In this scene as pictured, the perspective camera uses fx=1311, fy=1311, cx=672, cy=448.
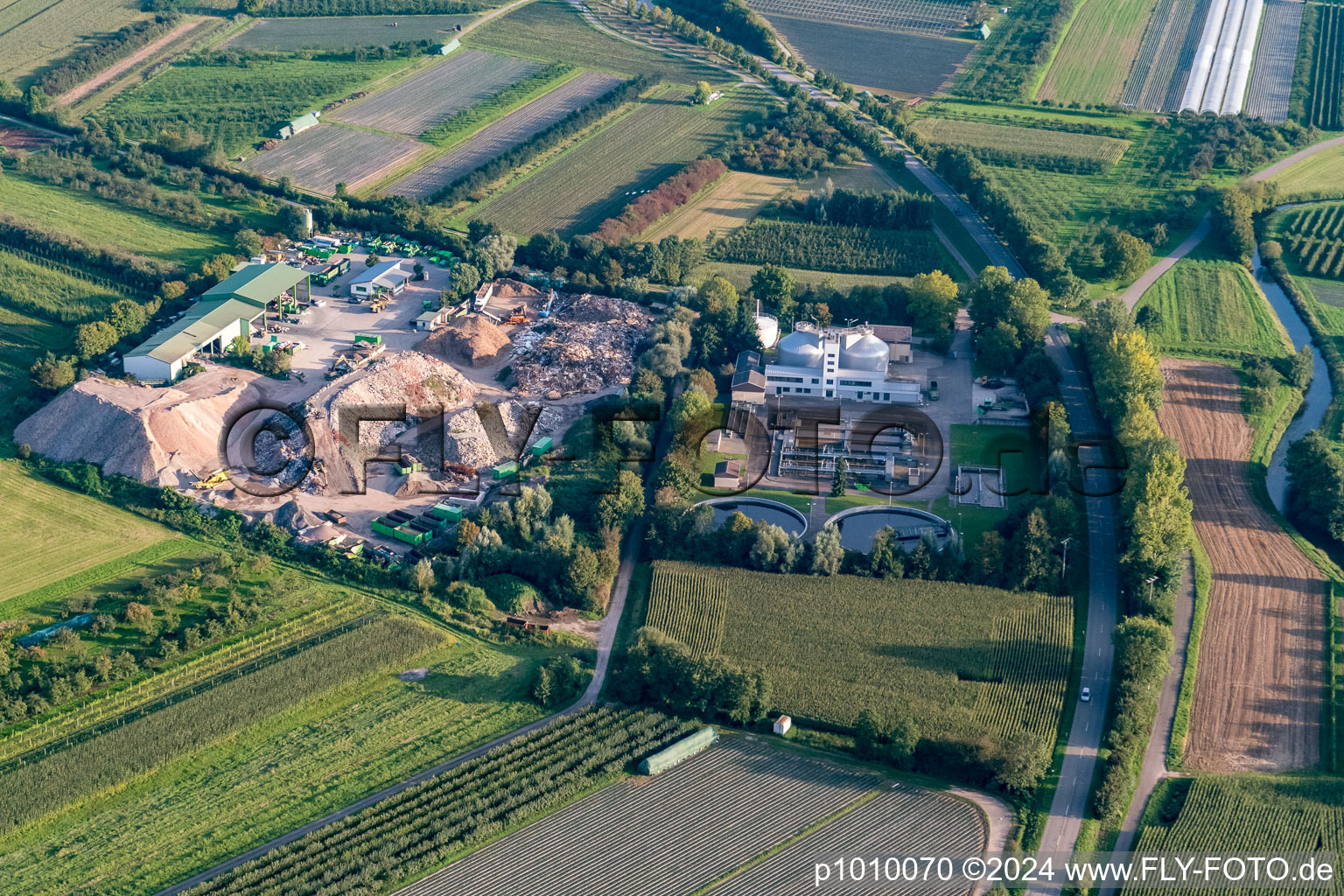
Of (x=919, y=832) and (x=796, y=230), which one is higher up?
(x=796, y=230)

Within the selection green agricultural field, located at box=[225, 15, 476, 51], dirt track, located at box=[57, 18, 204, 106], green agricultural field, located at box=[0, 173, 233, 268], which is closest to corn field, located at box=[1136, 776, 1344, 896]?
green agricultural field, located at box=[0, 173, 233, 268]

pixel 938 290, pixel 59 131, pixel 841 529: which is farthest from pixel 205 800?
pixel 59 131

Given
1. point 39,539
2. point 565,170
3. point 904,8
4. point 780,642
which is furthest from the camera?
point 904,8

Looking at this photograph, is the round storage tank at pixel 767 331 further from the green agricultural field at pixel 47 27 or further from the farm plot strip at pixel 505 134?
the green agricultural field at pixel 47 27

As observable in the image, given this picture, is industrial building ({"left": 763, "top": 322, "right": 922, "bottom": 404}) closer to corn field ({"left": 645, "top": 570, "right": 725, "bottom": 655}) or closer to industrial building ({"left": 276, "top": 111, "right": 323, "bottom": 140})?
corn field ({"left": 645, "top": 570, "right": 725, "bottom": 655})

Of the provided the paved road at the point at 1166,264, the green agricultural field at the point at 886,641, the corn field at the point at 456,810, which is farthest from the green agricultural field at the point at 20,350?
the paved road at the point at 1166,264

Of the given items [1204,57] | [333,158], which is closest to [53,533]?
[333,158]

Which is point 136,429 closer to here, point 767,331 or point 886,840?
point 767,331

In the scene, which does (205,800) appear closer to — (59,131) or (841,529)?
(841,529)
